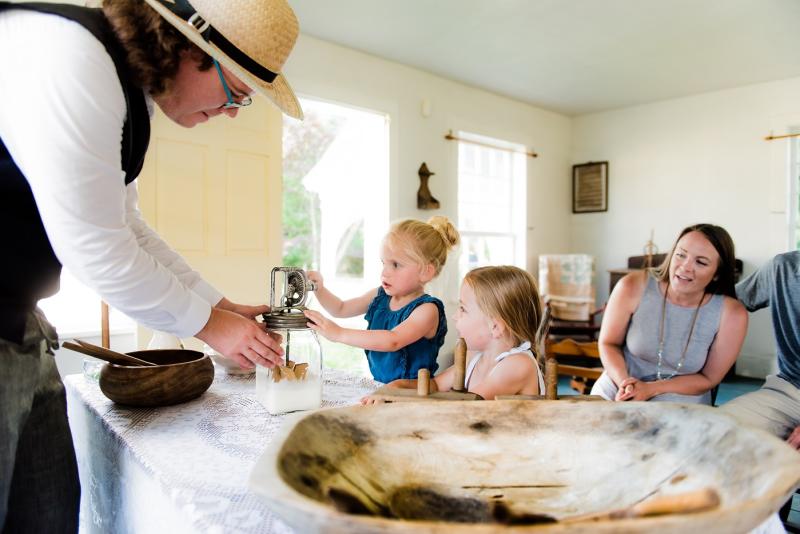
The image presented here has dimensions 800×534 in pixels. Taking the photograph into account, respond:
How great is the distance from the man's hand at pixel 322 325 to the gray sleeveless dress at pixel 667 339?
42.2 inches

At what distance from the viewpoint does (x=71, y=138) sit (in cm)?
Result: 73

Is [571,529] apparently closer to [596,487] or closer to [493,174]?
[596,487]

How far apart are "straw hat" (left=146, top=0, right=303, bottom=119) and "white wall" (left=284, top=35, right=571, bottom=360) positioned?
8.22ft

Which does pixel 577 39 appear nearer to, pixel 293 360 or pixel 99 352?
pixel 293 360

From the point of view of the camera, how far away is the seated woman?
1.82 metres

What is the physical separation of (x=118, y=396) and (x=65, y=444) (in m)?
0.14

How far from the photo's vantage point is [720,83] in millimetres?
4691

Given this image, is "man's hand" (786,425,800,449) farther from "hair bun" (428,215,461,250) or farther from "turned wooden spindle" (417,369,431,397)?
"turned wooden spindle" (417,369,431,397)

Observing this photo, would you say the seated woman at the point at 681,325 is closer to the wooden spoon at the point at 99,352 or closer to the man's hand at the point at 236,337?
the man's hand at the point at 236,337

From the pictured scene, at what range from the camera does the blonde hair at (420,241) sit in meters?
1.79

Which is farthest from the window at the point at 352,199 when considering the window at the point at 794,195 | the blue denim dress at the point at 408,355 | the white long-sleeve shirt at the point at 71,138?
the window at the point at 794,195

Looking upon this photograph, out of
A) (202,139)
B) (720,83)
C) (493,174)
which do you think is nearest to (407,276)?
(202,139)

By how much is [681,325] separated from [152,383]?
172cm

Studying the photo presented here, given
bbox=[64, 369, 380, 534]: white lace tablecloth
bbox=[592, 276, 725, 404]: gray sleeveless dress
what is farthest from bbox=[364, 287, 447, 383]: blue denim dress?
bbox=[592, 276, 725, 404]: gray sleeveless dress
